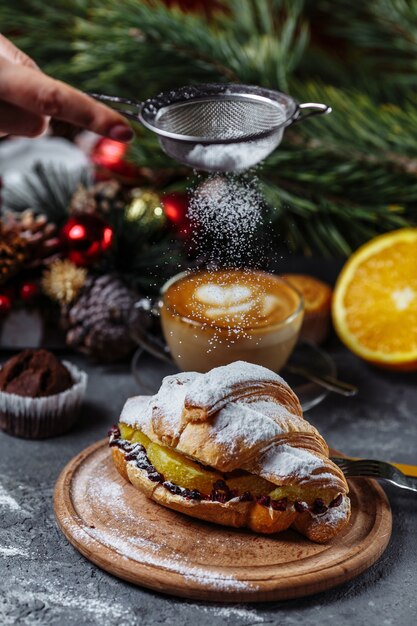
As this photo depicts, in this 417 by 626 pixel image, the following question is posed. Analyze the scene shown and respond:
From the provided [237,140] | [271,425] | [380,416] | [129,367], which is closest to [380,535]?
[271,425]

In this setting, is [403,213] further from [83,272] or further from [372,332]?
[83,272]

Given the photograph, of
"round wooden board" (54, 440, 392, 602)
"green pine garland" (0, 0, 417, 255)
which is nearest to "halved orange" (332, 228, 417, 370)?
"green pine garland" (0, 0, 417, 255)

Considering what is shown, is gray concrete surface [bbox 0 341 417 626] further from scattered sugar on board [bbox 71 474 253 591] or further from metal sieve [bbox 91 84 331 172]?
metal sieve [bbox 91 84 331 172]

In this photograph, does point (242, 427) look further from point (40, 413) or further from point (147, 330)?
point (147, 330)

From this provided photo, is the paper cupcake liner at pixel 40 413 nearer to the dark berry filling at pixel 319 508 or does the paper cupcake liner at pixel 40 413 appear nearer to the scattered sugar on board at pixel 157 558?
the scattered sugar on board at pixel 157 558

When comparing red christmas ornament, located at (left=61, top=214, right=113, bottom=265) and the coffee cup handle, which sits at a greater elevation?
red christmas ornament, located at (left=61, top=214, right=113, bottom=265)

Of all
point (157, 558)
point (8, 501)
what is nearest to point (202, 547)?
point (157, 558)

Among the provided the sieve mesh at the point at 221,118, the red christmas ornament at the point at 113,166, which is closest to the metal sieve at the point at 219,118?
the sieve mesh at the point at 221,118
